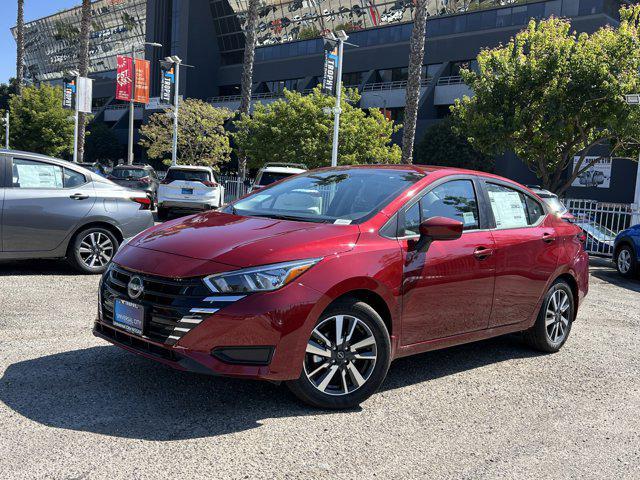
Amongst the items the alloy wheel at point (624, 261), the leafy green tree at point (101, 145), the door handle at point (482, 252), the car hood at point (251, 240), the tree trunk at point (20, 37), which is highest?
the tree trunk at point (20, 37)

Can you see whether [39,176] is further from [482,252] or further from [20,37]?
[20,37]

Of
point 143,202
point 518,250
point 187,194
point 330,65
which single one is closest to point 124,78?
point 330,65

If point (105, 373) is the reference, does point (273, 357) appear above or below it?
above

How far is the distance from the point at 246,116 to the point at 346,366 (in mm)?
24918

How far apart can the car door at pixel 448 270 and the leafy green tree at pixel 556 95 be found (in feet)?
43.9

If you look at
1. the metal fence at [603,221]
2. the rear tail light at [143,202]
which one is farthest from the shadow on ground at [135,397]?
the metal fence at [603,221]

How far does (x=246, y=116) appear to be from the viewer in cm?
2792

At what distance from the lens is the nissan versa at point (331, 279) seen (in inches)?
146

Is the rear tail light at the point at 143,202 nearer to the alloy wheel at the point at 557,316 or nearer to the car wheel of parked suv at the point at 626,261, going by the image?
the alloy wheel at the point at 557,316

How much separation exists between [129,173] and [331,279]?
1916 cm

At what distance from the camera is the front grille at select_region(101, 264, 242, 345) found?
367cm

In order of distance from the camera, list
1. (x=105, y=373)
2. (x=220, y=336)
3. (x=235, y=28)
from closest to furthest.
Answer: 1. (x=220, y=336)
2. (x=105, y=373)
3. (x=235, y=28)

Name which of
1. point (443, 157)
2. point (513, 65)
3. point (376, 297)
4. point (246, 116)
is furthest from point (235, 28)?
point (376, 297)

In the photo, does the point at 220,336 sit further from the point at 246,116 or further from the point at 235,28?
the point at 235,28
